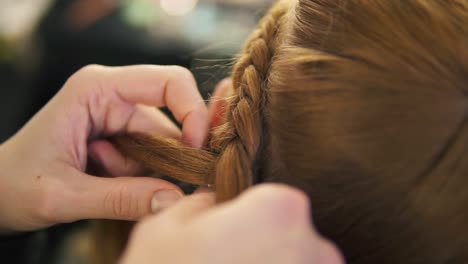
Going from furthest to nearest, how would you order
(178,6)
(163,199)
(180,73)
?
(178,6), (180,73), (163,199)

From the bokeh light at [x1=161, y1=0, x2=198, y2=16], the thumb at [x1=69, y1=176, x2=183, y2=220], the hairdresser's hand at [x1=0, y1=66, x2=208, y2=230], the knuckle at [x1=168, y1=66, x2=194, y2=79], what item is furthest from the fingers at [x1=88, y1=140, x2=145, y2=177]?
the bokeh light at [x1=161, y1=0, x2=198, y2=16]

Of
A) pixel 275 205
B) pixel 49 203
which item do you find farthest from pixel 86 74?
pixel 275 205

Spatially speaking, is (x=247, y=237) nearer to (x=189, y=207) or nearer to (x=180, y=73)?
(x=189, y=207)

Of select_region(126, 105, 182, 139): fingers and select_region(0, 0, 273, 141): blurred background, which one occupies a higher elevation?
select_region(126, 105, 182, 139): fingers

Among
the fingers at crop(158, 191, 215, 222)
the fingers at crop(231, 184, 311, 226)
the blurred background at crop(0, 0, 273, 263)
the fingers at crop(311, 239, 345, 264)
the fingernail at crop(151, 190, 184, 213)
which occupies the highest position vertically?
the fingers at crop(231, 184, 311, 226)

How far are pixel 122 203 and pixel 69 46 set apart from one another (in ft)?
3.49

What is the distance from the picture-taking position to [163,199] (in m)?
0.82

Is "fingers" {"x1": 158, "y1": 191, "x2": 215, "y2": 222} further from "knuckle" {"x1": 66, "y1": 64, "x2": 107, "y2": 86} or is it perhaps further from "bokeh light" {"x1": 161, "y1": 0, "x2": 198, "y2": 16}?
"bokeh light" {"x1": 161, "y1": 0, "x2": 198, "y2": 16}

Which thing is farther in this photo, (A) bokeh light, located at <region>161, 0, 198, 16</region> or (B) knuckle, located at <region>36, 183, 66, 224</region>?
(A) bokeh light, located at <region>161, 0, 198, 16</region>

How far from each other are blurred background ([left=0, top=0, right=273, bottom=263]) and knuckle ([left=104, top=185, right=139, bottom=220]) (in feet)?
1.67

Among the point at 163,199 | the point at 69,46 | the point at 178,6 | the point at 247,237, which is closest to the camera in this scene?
the point at 247,237

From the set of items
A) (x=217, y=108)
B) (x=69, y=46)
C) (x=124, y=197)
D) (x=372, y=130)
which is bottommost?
(x=69, y=46)

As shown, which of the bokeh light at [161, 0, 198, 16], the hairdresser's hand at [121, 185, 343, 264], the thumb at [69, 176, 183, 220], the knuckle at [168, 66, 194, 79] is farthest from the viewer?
the bokeh light at [161, 0, 198, 16]

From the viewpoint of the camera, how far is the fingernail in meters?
0.82
